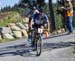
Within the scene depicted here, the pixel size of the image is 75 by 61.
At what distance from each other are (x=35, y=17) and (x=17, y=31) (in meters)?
7.84

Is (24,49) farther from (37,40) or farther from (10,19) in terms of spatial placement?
(10,19)

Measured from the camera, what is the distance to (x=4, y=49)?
46.6ft

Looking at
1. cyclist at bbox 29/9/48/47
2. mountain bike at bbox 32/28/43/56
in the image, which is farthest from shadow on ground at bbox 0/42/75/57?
cyclist at bbox 29/9/48/47

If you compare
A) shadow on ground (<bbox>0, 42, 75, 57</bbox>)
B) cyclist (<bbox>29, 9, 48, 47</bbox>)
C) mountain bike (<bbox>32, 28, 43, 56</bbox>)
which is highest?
cyclist (<bbox>29, 9, 48, 47</bbox>)

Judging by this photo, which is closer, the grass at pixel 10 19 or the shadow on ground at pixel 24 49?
the shadow on ground at pixel 24 49

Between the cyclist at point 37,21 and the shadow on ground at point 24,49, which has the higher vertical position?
the cyclist at point 37,21

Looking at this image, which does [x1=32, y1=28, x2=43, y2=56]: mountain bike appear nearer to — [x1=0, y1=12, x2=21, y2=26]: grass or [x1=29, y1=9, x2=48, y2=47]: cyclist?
[x1=29, y1=9, x2=48, y2=47]: cyclist

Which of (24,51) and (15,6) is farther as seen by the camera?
(15,6)

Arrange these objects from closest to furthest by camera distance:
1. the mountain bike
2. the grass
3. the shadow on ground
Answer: the mountain bike, the shadow on ground, the grass

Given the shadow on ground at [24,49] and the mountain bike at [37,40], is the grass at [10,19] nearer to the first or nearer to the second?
the shadow on ground at [24,49]

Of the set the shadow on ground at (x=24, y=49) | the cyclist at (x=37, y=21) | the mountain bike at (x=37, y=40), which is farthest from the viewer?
the shadow on ground at (x=24, y=49)

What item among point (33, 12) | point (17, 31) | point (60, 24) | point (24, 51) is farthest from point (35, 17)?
point (60, 24)

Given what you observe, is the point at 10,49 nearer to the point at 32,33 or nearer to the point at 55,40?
the point at 32,33

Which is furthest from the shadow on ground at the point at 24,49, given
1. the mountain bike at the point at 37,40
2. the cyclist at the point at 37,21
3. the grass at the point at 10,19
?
the grass at the point at 10,19
